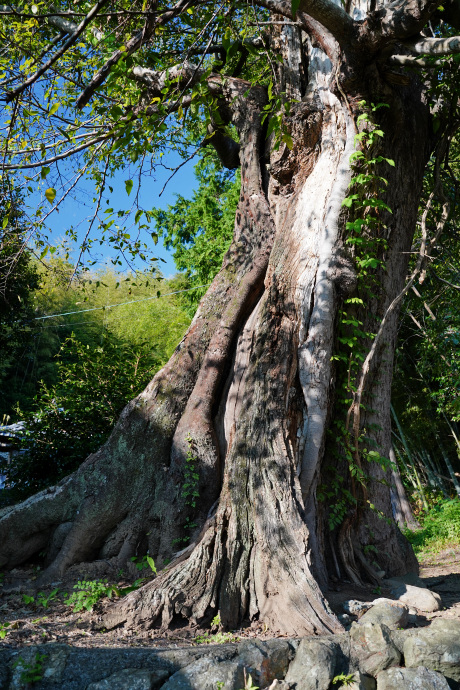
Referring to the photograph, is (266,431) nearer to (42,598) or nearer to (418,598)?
(418,598)

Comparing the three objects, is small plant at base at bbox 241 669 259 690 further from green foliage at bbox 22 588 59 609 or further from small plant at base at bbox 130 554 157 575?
green foliage at bbox 22 588 59 609

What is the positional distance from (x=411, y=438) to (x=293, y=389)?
37.6ft

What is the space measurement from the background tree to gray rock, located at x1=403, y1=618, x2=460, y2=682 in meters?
0.65

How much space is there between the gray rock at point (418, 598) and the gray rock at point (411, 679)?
3.61ft

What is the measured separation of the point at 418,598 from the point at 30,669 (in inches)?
112

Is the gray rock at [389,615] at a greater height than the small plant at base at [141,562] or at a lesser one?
lesser

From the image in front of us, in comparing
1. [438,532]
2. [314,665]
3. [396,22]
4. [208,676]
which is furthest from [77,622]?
[438,532]

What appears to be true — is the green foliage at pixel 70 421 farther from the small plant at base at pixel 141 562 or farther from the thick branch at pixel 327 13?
the thick branch at pixel 327 13

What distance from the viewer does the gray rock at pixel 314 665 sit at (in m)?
2.85

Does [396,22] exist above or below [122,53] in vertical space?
above

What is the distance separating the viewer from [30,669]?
2715 mm

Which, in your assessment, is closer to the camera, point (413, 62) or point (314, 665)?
point (314, 665)

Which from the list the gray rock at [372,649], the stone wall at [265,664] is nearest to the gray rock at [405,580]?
the stone wall at [265,664]

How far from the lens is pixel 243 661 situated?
2.86m
